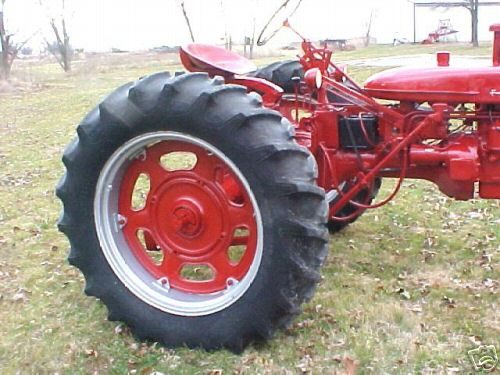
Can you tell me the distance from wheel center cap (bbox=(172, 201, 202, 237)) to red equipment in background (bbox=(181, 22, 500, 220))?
3.01 ft

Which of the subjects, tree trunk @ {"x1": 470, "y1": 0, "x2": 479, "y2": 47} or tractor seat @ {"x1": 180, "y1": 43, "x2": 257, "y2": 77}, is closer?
tractor seat @ {"x1": 180, "y1": 43, "x2": 257, "y2": 77}

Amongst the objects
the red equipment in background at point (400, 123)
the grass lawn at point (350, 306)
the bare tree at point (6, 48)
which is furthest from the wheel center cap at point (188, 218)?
the bare tree at point (6, 48)

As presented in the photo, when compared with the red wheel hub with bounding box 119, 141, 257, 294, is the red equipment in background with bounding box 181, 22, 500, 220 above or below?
above

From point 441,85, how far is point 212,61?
143 cm

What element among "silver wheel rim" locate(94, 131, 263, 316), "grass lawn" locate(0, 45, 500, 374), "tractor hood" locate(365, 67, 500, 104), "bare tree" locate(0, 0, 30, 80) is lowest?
"grass lawn" locate(0, 45, 500, 374)

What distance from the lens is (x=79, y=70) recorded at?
3097cm

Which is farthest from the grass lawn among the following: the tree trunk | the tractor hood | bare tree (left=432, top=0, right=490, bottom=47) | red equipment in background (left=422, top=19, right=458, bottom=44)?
red equipment in background (left=422, top=19, right=458, bottom=44)

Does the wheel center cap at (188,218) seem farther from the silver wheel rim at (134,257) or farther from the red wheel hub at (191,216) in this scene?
the silver wheel rim at (134,257)

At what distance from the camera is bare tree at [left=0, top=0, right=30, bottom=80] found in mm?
25297

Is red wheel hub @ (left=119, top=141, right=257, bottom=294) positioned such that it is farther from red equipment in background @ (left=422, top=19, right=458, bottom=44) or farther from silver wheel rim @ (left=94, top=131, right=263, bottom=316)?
red equipment in background @ (left=422, top=19, right=458, bottom=44)

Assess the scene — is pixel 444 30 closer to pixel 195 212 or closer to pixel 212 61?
pixel 212 61

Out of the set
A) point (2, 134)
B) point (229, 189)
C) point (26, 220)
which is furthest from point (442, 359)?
point (2, 134)

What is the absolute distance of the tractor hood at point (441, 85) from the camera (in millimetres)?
3512

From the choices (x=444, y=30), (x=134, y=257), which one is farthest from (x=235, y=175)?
(x=444, y=30)
